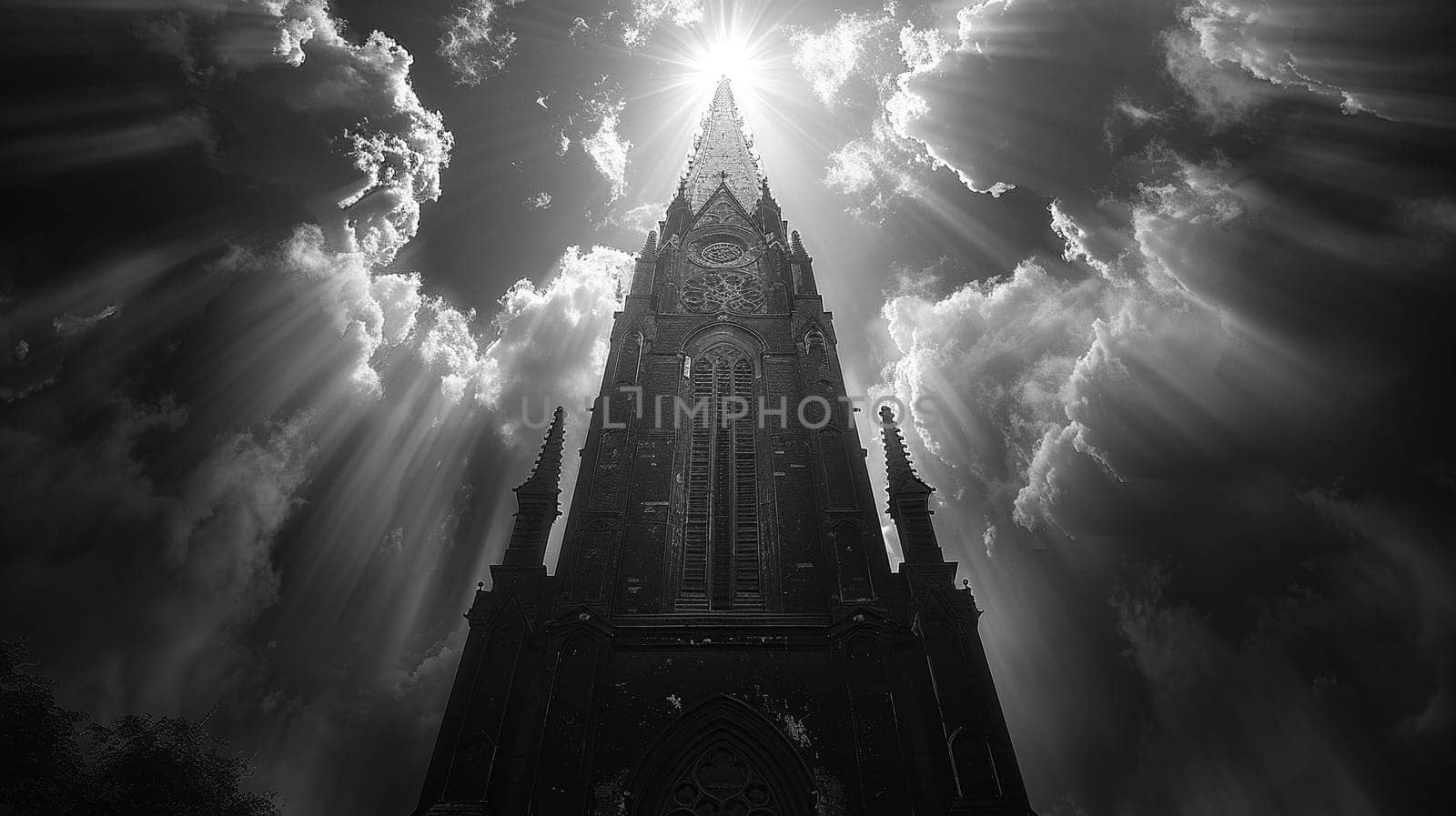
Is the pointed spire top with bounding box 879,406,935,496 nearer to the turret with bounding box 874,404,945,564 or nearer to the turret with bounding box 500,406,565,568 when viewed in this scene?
the turret with bounding box 874,404,945,564

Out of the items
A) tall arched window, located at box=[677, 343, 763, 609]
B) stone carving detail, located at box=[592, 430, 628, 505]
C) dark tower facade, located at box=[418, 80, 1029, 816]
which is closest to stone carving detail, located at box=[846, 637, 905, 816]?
dark tower facade, located at box=[418, 80, 1029, 816]

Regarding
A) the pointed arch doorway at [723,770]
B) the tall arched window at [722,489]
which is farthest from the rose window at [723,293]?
the pointed arch doorway at [723,770]

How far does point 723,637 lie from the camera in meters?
11.7

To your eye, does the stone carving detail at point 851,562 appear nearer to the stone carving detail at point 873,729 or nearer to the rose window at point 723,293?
the stone carving detail at point 873,729

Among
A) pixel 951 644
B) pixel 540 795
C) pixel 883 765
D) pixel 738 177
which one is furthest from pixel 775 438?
pixel 738 177

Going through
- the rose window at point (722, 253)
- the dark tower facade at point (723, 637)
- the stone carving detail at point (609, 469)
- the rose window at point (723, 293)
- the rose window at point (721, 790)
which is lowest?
the rose window at point (721, 790)

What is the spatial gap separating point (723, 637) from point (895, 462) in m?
5.70

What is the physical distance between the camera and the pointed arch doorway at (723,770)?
9828 millimetres

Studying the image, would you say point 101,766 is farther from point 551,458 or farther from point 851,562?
point 851,562

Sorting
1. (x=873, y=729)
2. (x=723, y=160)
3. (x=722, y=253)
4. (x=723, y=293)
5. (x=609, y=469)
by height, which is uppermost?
(x=723, y=160)

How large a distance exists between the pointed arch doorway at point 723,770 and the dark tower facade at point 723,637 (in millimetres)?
30

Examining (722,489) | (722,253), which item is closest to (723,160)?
(722,253)

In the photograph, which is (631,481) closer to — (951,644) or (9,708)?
(951,644)

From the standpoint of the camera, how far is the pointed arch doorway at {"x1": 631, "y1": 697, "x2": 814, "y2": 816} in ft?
32.2
